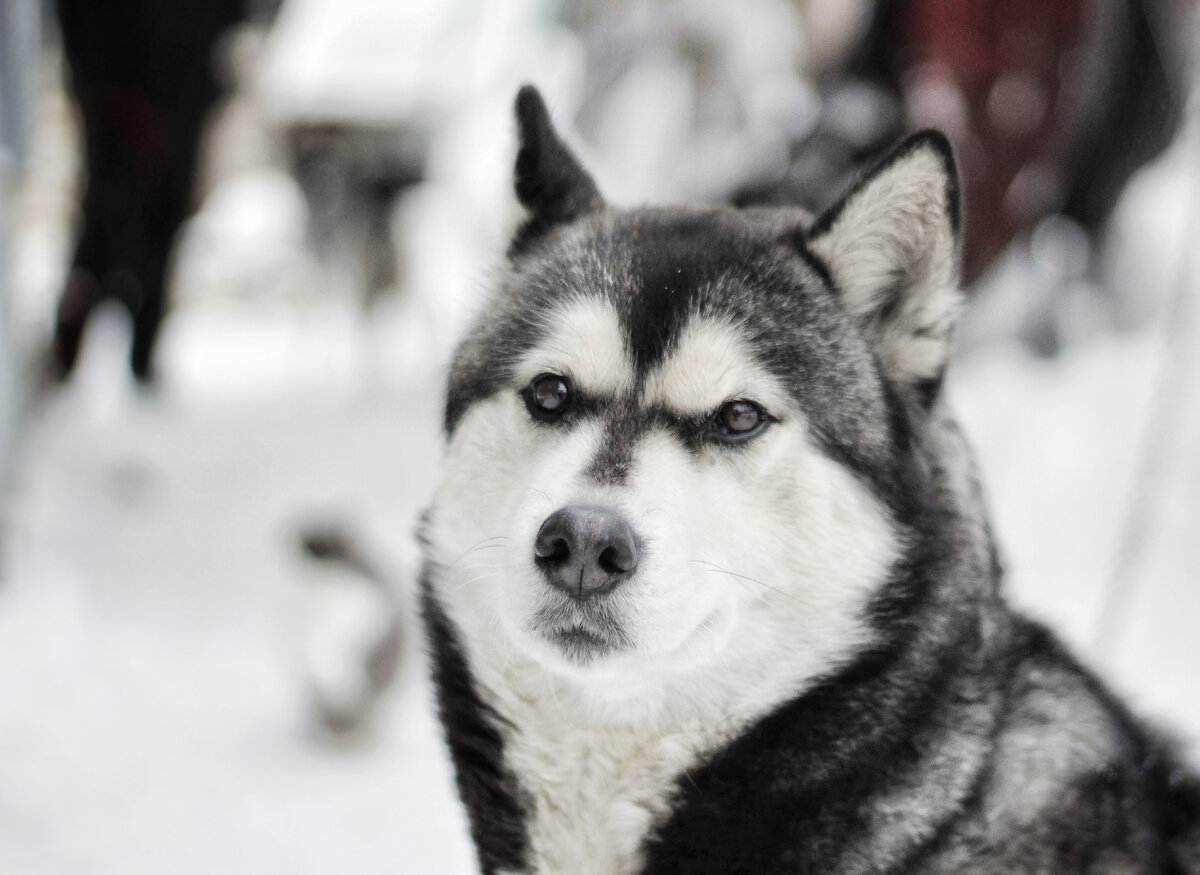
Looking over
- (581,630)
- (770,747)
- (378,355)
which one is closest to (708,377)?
(581,630)

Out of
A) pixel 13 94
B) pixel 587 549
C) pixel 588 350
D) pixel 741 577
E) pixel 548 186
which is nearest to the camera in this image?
pixel 587 549

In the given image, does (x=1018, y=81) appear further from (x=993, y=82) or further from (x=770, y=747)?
(x=770, y=747)

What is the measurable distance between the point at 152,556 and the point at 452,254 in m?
5.28

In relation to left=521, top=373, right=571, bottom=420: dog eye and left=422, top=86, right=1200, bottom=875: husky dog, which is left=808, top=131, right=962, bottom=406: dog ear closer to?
left=422, top=86, right=1200, bottom=875: husky dog

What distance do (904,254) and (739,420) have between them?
1.35ft

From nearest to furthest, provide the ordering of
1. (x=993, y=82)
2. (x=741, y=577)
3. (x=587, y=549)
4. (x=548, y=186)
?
1. (x=587, y=549)
2. (x=741, y=577)
3. (x=548, y=186)
4. (x=993, y=82)

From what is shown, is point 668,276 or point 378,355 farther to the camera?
point 378,355

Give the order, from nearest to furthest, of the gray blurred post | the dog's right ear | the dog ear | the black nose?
1. the black nose
2. the dog ear
3. the dog's right ear
4. the gray blurred post

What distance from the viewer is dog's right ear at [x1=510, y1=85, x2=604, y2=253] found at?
210 cm

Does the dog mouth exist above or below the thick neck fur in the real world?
above

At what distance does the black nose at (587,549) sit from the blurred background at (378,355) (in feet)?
2.84

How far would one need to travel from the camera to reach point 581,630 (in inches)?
63.6

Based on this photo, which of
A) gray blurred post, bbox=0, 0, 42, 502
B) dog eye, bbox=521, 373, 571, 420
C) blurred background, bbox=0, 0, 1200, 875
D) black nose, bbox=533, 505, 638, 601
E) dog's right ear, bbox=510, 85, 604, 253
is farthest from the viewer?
→ gray blurred post, bbox=0, 0, 42, 502

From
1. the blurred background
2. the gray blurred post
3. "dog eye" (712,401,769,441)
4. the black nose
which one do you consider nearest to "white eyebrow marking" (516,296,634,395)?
"dog eye" (712,401,769,441)
